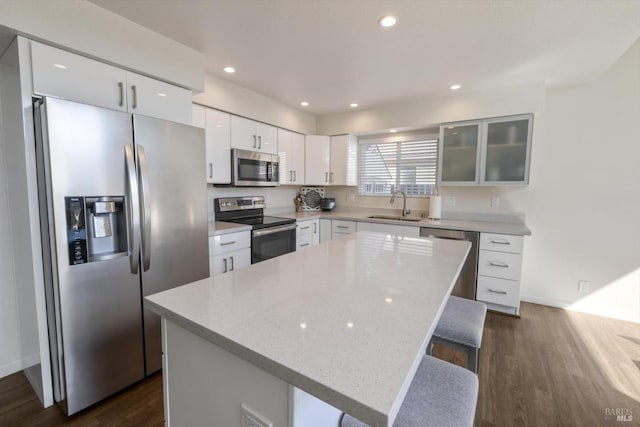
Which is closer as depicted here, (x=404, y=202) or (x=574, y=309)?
(x=574, y=309)

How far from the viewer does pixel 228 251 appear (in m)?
2.48

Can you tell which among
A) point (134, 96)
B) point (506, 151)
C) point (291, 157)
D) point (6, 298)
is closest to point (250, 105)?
point (291, 157)

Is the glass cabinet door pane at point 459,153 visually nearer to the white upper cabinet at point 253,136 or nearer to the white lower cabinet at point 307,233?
the white lower cabinet at point 307,233

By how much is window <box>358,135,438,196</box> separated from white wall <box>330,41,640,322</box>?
0.85 meters

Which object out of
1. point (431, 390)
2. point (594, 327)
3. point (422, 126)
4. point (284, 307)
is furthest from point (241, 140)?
point (594, 327)

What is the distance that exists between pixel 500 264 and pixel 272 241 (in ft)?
7.61

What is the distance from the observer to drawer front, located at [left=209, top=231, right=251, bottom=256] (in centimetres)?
235

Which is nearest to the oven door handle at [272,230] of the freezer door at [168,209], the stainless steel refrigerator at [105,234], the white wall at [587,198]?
the freezer door at [168,209]

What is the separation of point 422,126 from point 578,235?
2010 millimetres

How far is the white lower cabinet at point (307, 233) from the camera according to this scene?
3447 mm

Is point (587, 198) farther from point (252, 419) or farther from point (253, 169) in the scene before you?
point (252, 419)

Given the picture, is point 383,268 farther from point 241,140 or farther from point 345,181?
point 345,181

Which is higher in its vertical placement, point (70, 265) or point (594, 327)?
point (70, 265)

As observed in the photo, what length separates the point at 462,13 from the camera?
1.68 m
